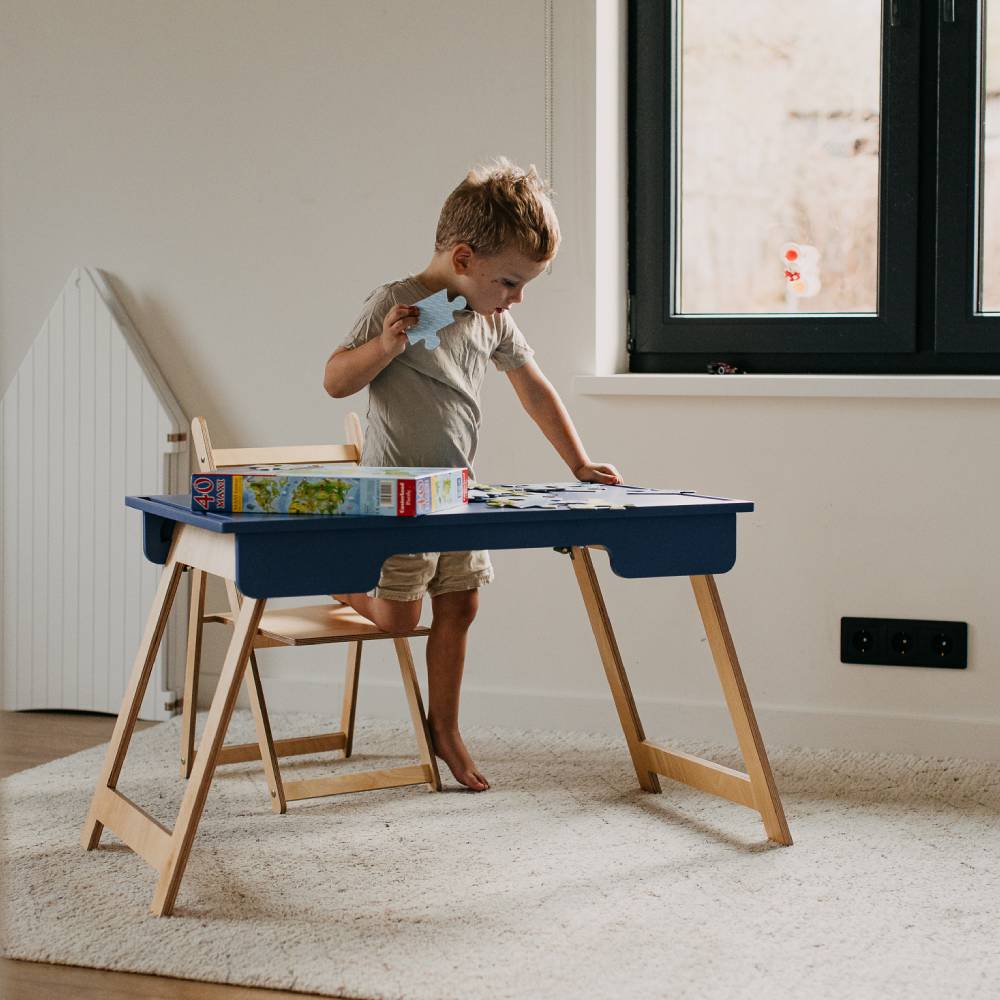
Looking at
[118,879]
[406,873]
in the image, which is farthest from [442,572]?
[118,879]

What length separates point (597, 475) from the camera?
2348mm

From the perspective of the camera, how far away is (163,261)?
3137 millimetres

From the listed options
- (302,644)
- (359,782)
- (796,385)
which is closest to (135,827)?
(302,644)

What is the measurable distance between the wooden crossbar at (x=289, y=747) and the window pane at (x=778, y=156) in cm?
126

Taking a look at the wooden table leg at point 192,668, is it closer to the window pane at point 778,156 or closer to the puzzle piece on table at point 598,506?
the puzzle piece on table at point 598,506

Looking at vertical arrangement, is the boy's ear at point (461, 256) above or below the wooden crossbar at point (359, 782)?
above

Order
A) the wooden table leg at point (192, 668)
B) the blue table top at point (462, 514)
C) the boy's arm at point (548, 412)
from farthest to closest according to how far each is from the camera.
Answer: the wooden table leg at point (192, 668), the boy's arm at point (548, 412), the blue table top at point (462, 514)

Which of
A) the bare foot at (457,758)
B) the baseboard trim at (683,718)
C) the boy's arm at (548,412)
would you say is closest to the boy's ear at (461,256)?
the boy's arm at (548,412)

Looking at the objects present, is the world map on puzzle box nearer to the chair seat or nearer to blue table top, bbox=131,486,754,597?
blue table top, bbox=131,486,754,597

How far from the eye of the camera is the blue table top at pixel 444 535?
174cm

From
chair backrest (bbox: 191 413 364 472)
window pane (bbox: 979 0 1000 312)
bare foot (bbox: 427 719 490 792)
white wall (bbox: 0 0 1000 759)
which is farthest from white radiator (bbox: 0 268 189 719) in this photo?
window pane (bbox: 979 0 1000 312)

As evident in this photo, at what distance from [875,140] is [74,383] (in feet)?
6.41

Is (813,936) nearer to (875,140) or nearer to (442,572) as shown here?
(442,572)

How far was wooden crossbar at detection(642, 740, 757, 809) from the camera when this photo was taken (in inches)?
85.5
